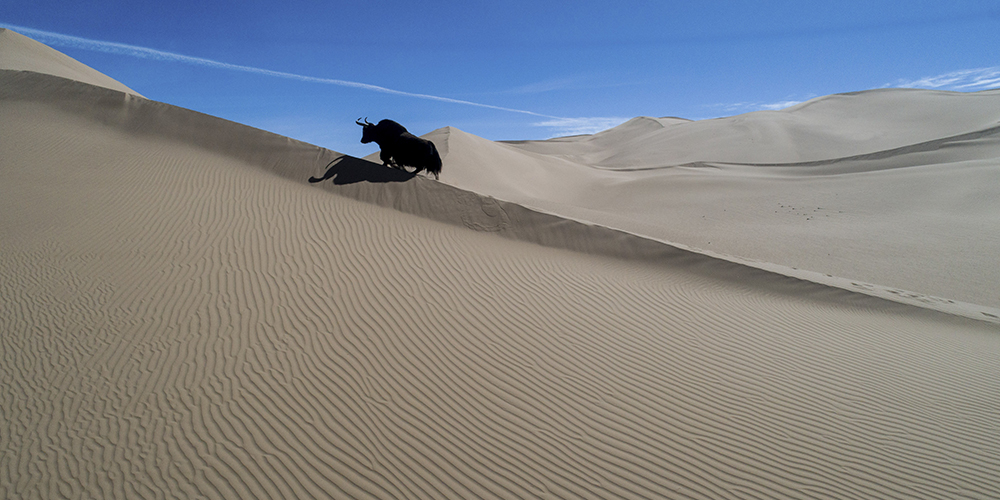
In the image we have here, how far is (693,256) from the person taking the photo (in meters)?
8.41

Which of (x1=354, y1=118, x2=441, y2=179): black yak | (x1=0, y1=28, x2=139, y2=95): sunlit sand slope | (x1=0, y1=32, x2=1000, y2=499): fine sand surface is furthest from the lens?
(x1=0, y1=28, x2=139, y2=95): sunlit sand slope

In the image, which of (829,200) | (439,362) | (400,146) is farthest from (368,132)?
(829,200)

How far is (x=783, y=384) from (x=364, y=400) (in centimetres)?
435

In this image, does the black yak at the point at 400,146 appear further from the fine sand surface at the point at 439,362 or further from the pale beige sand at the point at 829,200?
the pale beige sand at the point at 829,200

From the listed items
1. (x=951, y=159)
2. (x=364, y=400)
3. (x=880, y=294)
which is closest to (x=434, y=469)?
(x=364, y=400)

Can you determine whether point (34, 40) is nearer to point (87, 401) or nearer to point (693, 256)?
point (87, 401)

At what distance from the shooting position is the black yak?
416 inches

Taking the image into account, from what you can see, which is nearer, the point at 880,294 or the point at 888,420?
the point at 888,420

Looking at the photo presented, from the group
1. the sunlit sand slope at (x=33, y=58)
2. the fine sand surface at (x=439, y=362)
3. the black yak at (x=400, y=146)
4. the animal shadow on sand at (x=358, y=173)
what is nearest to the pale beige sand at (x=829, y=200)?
the fine sand surface at (x=439, y=362)

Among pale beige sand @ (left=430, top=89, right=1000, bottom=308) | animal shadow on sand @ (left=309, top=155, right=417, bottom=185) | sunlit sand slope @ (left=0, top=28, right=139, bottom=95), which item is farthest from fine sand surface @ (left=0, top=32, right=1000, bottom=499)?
sunlit sand slope @ (left=0, top=28, right=139, bottom=95)

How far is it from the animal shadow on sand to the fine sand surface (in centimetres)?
70

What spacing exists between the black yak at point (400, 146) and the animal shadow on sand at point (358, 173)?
0.47m

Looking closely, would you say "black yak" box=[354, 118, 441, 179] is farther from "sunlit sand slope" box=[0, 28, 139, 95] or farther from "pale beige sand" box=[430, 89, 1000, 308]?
"sunlit sand slope" box=[0, 28, 139, 95]

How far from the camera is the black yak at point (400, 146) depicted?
416 inches
